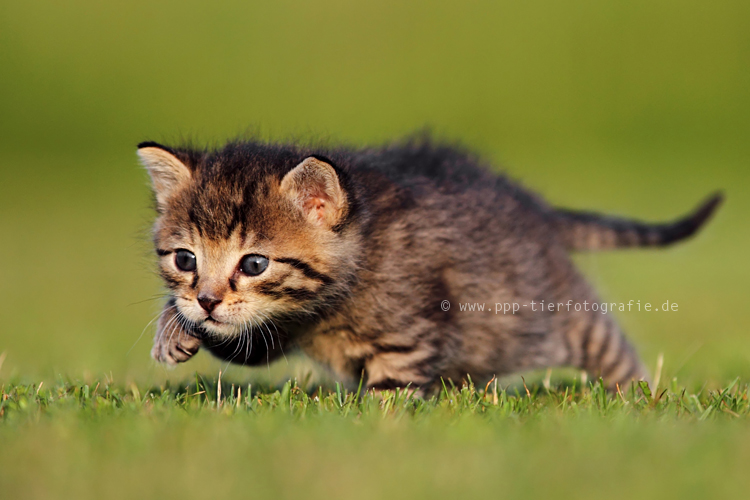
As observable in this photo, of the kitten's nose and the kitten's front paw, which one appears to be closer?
the kitten's nose

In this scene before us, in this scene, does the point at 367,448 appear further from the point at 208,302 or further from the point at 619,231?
the point at 619,231

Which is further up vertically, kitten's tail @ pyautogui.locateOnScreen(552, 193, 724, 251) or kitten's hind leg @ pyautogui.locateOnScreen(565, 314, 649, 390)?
kitten's tail @ pyautogui.locateOnScreen(552, 193, 724, 251)

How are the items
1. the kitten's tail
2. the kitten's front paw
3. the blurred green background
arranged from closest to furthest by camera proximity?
the kitten's front paw, the kitten's tail, the blurred green background

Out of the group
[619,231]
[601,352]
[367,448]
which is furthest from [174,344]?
[619,231]

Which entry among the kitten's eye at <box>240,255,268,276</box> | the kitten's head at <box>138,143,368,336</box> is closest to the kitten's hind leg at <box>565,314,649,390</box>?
the kitten's head at <box>138,143,368,336</box>

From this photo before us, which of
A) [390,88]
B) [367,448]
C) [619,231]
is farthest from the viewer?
[390,88]

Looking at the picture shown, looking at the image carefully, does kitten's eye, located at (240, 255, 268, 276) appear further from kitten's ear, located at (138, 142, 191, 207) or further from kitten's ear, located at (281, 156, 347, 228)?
kitten's ear, located at (138, 142, 191, 207)

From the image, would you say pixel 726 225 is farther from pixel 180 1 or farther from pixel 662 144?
pixel 180 1
